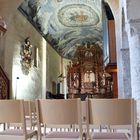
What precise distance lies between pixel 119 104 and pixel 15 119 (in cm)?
120

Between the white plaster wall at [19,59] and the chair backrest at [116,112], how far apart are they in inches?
327

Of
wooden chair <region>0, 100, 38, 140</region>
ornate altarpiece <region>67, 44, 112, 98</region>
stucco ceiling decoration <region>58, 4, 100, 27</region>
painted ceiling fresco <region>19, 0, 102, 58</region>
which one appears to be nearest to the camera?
wooden chair <region>0, 100, 38, 140</region>

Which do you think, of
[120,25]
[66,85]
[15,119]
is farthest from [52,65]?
[15,119]

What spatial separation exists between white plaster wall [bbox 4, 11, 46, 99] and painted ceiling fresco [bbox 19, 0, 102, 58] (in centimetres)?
61

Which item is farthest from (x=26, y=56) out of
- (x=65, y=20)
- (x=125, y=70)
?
(x=65, y=20)

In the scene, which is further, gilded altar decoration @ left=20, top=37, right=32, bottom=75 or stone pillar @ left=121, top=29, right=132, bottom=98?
gilded altar decoration @ left=20, top=37, right=32, bottom=75

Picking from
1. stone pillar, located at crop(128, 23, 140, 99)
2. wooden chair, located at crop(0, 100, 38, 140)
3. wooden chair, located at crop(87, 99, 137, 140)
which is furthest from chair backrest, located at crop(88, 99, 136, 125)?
stone pillar, located at crop(128, 23, 140, 99)

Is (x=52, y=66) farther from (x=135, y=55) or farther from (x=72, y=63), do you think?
(x=135, y=55)

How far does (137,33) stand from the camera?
6145mm

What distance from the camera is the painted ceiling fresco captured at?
48.1 ft

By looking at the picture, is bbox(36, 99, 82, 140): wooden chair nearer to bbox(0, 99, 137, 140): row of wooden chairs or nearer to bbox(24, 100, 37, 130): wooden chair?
bbox(0, 99, 137, 140): row of wooden chairs

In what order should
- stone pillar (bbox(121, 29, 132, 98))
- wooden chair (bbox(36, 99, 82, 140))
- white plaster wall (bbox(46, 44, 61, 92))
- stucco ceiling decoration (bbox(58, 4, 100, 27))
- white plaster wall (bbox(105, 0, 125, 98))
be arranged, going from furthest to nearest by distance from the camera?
white plaster wall (bbox(46, 44, 61, 92)) < stucco ceiling decoration (bbox(58, 4, 100, 27)) < white plaster wall (bbox(105, 0, 125, 98)) < stone pillar (bbox(121, 29, 132, 98)) < wooden chair (bbox(36, 99, 82, 140))

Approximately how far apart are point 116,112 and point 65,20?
1587 centimetres

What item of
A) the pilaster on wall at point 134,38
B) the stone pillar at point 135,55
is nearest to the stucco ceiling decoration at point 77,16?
the pilaster on wall at point 134,38
